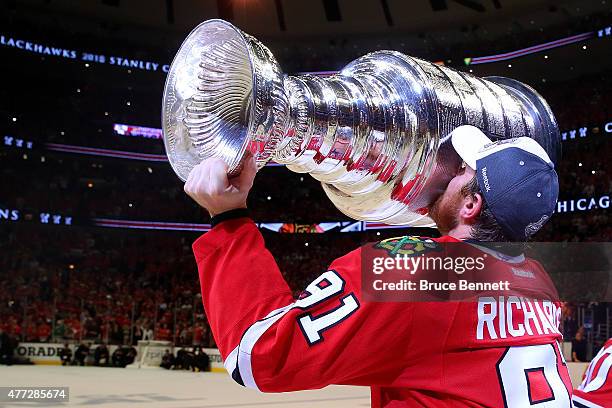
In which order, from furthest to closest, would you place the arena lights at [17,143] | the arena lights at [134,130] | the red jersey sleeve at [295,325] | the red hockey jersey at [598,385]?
the arena lights at [134,130]
the arena lights at [17,143]
the red hockey jersey at [598,385]
the red jersey sleeve at [295,325]

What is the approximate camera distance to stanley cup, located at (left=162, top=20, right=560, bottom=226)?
94 centimetres

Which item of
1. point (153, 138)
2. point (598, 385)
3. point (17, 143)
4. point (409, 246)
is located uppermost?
point (153, 138)

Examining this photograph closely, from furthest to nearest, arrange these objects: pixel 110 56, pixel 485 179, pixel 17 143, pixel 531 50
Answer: pixel 110 56, pixel 17 143, pixel 531 50, pixel 485 179

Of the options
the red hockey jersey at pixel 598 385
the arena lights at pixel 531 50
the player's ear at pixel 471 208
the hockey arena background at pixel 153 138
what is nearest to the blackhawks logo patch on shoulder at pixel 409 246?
the player's ear at pixel 471 208

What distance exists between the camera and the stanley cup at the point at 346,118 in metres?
0.94

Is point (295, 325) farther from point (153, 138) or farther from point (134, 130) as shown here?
point (153, 138)

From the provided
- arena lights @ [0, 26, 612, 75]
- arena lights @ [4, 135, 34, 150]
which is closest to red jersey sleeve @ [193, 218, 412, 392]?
arena lights @ [0, 26, 612, 75]

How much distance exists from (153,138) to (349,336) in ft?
62.0

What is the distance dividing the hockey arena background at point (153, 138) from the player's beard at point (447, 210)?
1278 centimetres

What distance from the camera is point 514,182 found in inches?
35.8

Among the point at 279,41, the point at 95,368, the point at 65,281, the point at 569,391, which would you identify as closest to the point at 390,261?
the point at 569,391

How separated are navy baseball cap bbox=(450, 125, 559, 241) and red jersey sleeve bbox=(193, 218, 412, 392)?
21 cm

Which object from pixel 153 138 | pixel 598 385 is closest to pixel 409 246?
pixel 598 385

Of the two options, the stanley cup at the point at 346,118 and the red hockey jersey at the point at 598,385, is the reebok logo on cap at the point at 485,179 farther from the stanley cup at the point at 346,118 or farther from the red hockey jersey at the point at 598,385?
the red hockey jersey at the point at 598,385
